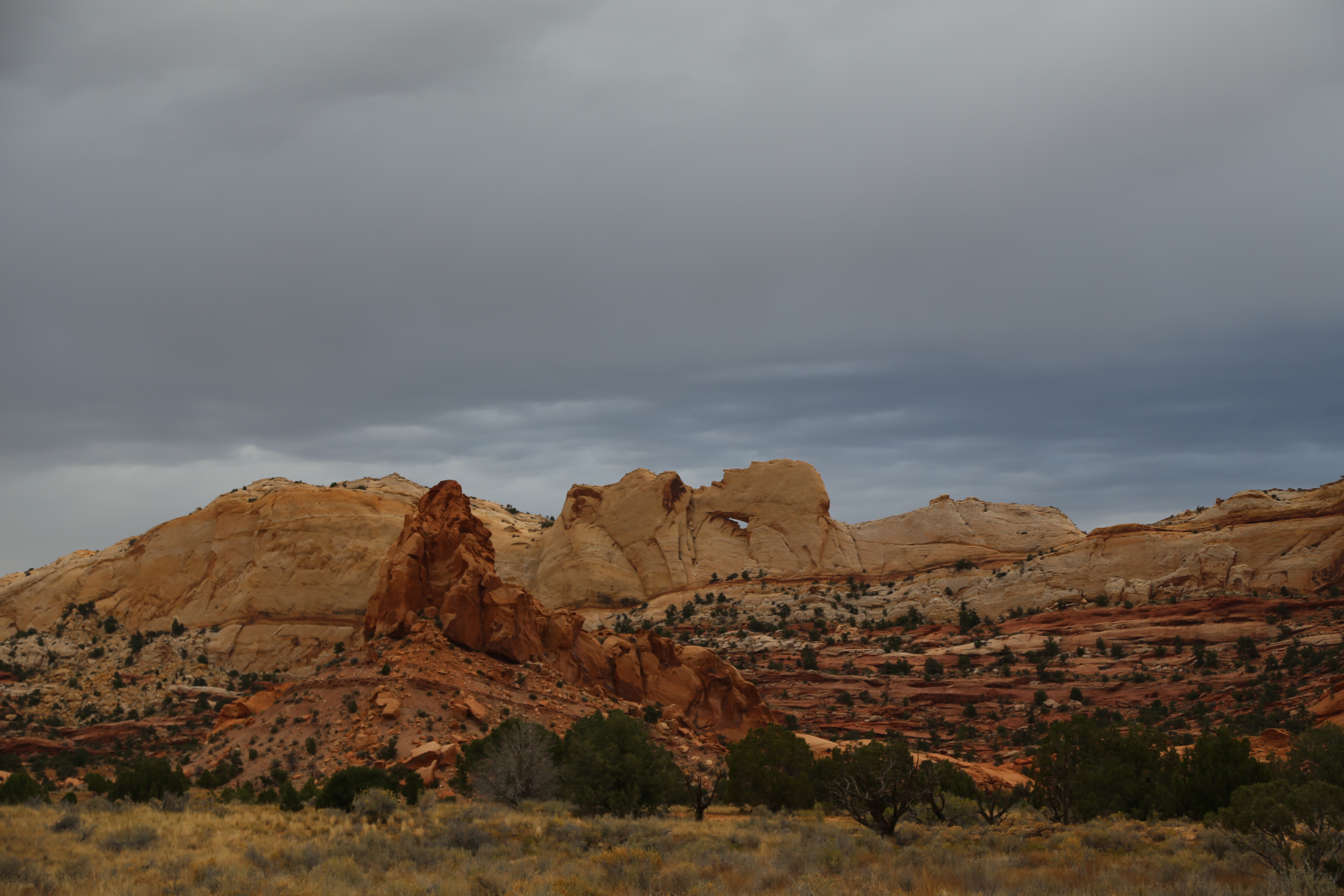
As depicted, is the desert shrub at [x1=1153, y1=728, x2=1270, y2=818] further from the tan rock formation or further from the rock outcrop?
the tan rock formation

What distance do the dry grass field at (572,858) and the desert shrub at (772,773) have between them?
10.4 metres

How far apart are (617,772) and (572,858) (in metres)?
13.5

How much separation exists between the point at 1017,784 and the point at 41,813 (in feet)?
137

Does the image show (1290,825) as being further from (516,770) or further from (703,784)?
(703,784)

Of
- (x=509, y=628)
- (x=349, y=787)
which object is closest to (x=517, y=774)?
(x=349, y=787)

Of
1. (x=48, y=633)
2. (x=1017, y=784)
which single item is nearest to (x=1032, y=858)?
(x=1017, y=784)

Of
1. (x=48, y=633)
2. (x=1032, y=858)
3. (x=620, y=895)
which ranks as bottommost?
(x=1032, y=858)

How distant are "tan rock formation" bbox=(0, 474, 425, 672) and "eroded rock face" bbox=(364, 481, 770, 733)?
3134 centimetres

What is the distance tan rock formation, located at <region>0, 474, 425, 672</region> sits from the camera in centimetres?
8475

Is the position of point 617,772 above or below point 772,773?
above

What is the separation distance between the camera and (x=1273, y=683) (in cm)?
5725

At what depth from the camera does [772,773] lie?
38.5 m

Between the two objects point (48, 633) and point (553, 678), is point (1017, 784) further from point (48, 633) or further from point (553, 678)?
point (48, 633)

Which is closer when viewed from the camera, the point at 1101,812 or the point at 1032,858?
the point at 1032,858
